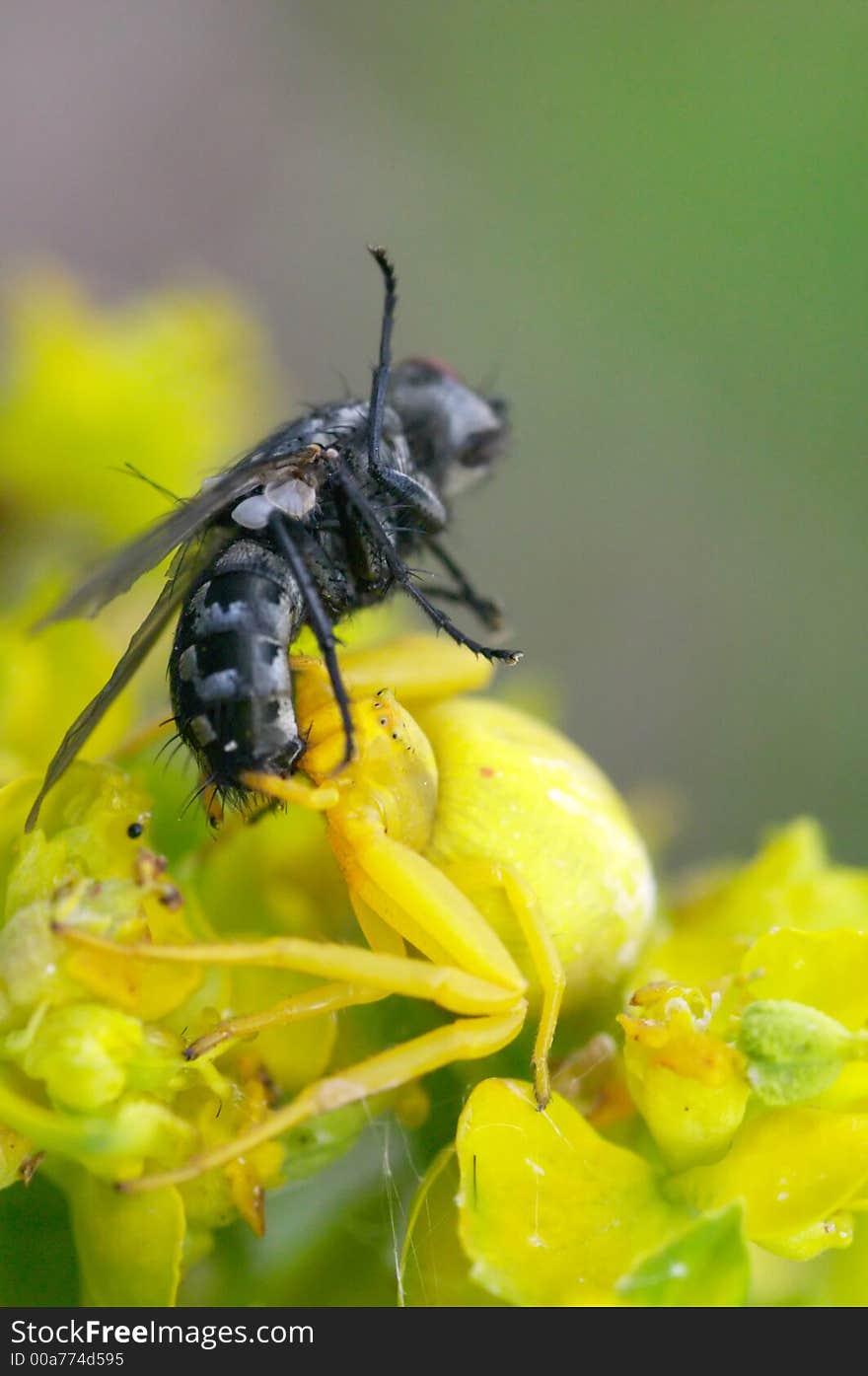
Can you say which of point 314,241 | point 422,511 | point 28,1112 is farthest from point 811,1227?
point 314,241

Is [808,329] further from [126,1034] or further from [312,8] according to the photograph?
[126,1034]

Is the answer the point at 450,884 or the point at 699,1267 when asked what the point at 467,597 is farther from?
the point at 699,1267

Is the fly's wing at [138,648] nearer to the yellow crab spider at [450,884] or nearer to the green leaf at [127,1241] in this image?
the yellow crab spider at [450,884]

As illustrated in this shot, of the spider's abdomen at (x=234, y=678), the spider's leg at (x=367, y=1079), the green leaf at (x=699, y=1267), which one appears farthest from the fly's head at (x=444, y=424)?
the green leaf at (x=699, y=1267)

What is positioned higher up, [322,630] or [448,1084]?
[322,630]

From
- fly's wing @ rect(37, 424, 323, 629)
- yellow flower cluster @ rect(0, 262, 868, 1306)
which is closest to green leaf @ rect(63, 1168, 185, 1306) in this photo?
yellow flower cluster @ rect(0, 262, 868, 1306)

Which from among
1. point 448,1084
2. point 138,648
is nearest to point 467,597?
point 138,648
